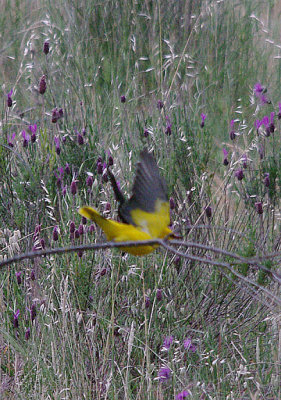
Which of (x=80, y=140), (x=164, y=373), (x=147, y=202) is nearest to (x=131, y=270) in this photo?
(x=164, y=373)

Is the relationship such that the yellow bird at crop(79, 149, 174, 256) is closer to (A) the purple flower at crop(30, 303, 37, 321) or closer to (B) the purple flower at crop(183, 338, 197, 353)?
(B) the purple flower at crop(183, 338, 197, 353)

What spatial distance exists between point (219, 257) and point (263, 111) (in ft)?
5.77

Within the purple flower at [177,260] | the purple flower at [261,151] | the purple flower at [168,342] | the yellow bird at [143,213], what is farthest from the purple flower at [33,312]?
the purple flower at [261,151]

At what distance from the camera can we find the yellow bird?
188cm

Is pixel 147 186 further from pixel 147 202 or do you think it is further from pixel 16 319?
pixel 16 319

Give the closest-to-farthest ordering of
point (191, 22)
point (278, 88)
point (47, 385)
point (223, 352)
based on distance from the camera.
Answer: point (47, 385), point (223, 352), point (278, 88), point (191, 22)

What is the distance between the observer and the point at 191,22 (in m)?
5.19

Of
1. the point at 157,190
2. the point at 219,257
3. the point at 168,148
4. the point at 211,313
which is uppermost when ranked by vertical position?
the point at 157,190

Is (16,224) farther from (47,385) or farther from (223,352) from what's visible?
(223,352)

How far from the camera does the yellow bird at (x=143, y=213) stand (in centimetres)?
188

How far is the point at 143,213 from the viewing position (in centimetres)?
203

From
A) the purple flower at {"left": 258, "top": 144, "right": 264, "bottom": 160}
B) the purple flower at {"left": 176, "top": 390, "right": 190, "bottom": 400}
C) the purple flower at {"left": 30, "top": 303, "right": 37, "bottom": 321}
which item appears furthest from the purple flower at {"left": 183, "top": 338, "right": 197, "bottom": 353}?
the purple flower at {"left": 258, "top": 144, "right": 264, "bottom": 160}

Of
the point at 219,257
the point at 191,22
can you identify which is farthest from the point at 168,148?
the point at 191,22

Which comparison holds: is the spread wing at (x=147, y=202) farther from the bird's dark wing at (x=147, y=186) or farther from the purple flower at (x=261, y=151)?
the purple flower at (x=261, y=151)
